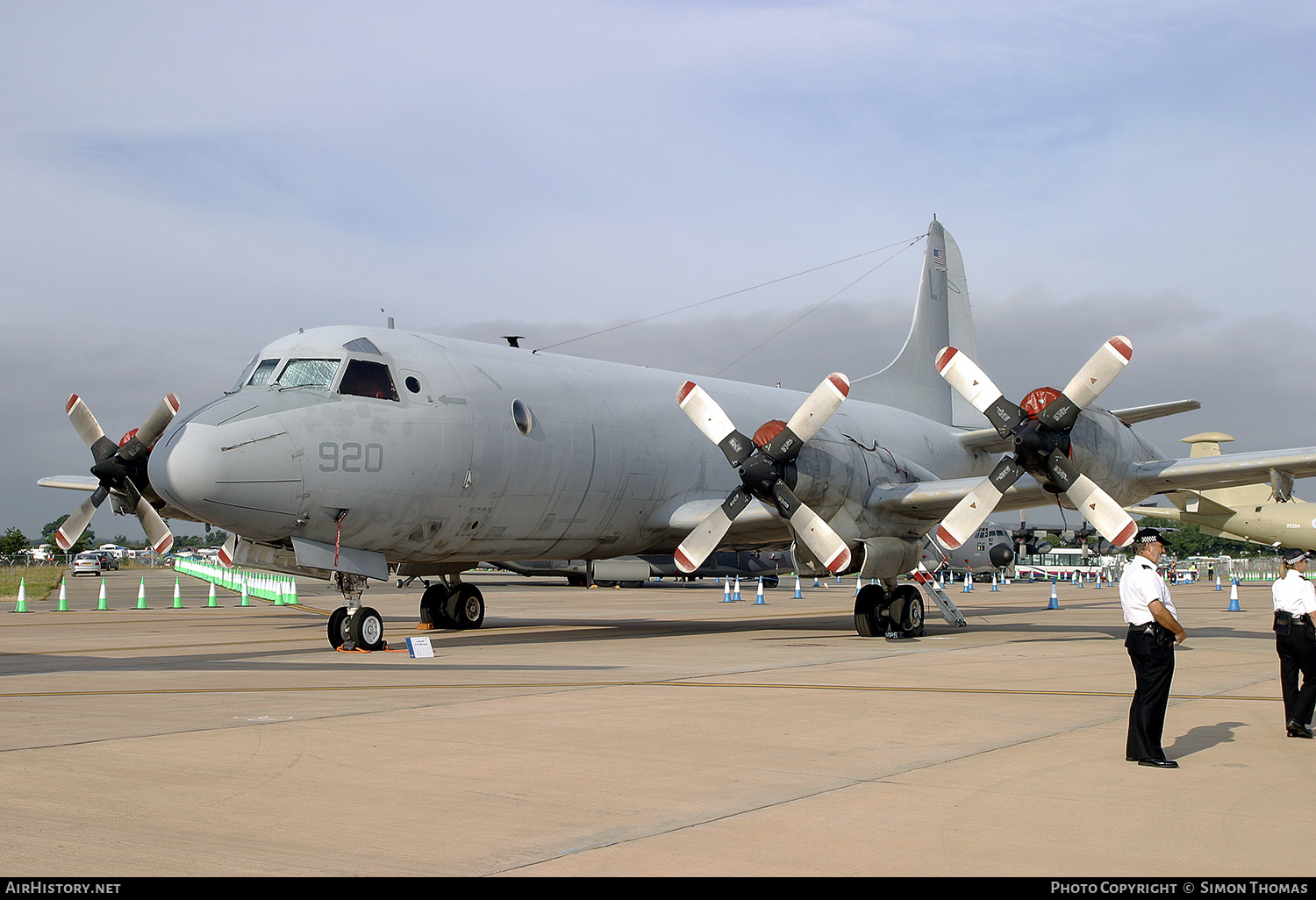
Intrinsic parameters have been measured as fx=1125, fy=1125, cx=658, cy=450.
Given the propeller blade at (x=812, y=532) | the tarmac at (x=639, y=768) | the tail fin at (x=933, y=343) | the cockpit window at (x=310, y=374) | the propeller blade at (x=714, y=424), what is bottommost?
the tarmac at (x=639, y=768)

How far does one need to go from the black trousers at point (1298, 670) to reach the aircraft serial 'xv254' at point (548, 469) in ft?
23.0

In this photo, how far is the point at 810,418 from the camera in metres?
17.8

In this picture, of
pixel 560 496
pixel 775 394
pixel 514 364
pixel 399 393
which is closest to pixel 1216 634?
pixel 775 394

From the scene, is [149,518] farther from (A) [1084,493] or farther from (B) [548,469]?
(A) [1084,493]

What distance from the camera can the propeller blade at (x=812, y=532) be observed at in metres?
17.4

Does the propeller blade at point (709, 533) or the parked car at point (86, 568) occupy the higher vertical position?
the parked car at point (86, 568)

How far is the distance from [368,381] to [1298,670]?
38.4 feet

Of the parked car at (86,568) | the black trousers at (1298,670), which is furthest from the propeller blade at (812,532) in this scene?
the parked car at (86,568)

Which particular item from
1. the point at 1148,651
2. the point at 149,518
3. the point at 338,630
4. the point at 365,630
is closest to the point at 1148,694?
the point at 1148,651

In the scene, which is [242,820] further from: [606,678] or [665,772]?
[606,678]

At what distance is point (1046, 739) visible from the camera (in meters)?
8.48

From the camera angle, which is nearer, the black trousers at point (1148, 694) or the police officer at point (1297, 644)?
the black trousers at point (1148, 694)

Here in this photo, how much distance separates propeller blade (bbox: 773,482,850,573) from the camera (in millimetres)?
17375

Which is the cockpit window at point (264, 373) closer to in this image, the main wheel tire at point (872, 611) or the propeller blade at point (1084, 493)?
the main wheel tire at point (872, 611)
